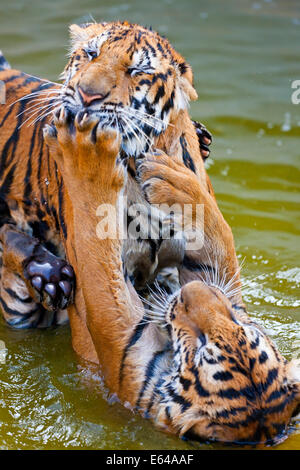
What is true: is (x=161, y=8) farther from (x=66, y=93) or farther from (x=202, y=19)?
(x=66, y=93)

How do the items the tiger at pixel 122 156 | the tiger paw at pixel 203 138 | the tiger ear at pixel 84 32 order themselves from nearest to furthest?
1. the tiger at pixel 122 156
2. the tiger ear at pixel 84 32
3. the tiger paw at pixel 203 138

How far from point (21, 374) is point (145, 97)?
3.40 ft

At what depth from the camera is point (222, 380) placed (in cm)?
204

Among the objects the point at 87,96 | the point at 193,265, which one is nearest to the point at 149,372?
the point at 193,265

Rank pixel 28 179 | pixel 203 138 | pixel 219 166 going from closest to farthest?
pixel 28 179 < pixel 203 138 < pixel 219 166

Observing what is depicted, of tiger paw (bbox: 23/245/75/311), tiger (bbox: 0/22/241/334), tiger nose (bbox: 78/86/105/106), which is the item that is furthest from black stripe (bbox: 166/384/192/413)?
tiger nose (bbox: 78/86/105/106)

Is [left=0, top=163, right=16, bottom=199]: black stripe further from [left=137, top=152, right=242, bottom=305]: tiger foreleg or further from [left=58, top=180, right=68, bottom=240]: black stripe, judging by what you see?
[left=137, top=152, right=242, bottom=305]: tiger foreleg

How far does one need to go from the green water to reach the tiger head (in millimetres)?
102

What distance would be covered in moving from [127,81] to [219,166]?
2051mm

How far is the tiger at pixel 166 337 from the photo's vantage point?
2039 mm

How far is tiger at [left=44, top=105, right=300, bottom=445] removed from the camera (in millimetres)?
2039

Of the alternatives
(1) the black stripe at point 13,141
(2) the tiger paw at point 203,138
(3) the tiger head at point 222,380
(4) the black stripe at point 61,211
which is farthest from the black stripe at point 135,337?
(2) the tiger paw at point 203,138

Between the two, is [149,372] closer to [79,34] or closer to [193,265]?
[193,265]

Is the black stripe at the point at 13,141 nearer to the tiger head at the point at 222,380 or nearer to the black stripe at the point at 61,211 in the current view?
the black stripe at the point at 61,211
